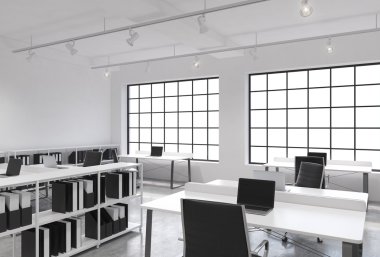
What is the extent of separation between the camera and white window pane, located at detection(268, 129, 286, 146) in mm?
7391

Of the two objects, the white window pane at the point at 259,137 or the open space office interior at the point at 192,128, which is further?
the white window pane at the point at 259,137

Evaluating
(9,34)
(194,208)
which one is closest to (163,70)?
(9,34)

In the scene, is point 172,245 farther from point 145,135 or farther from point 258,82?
point 145,135

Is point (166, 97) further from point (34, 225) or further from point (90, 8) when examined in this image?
point (34, 225)

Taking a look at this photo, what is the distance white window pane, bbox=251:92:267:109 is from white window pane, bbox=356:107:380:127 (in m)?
1.96

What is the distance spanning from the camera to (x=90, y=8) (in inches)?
194

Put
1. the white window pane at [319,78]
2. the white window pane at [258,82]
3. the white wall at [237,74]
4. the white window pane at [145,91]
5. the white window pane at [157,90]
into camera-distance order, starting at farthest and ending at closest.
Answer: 1. the white window pane at [145,91]
2. the white window pane at [157,90]
3. the white window pane at [258,82]
4. the white window pane at [319,78]
5. the white wall at [237,74]

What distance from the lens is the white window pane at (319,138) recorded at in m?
6.92

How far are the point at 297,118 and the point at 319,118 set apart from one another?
466mm

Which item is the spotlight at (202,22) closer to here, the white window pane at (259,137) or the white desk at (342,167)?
the white desk at (342,167)

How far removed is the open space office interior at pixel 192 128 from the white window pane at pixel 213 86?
3cm

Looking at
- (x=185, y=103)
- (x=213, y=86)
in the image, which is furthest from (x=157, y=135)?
(x=213, y=86)

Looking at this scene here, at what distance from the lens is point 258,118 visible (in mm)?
7652

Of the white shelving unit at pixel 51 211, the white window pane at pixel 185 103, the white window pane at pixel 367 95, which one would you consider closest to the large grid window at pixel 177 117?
the white window pane at pixel 185 103
